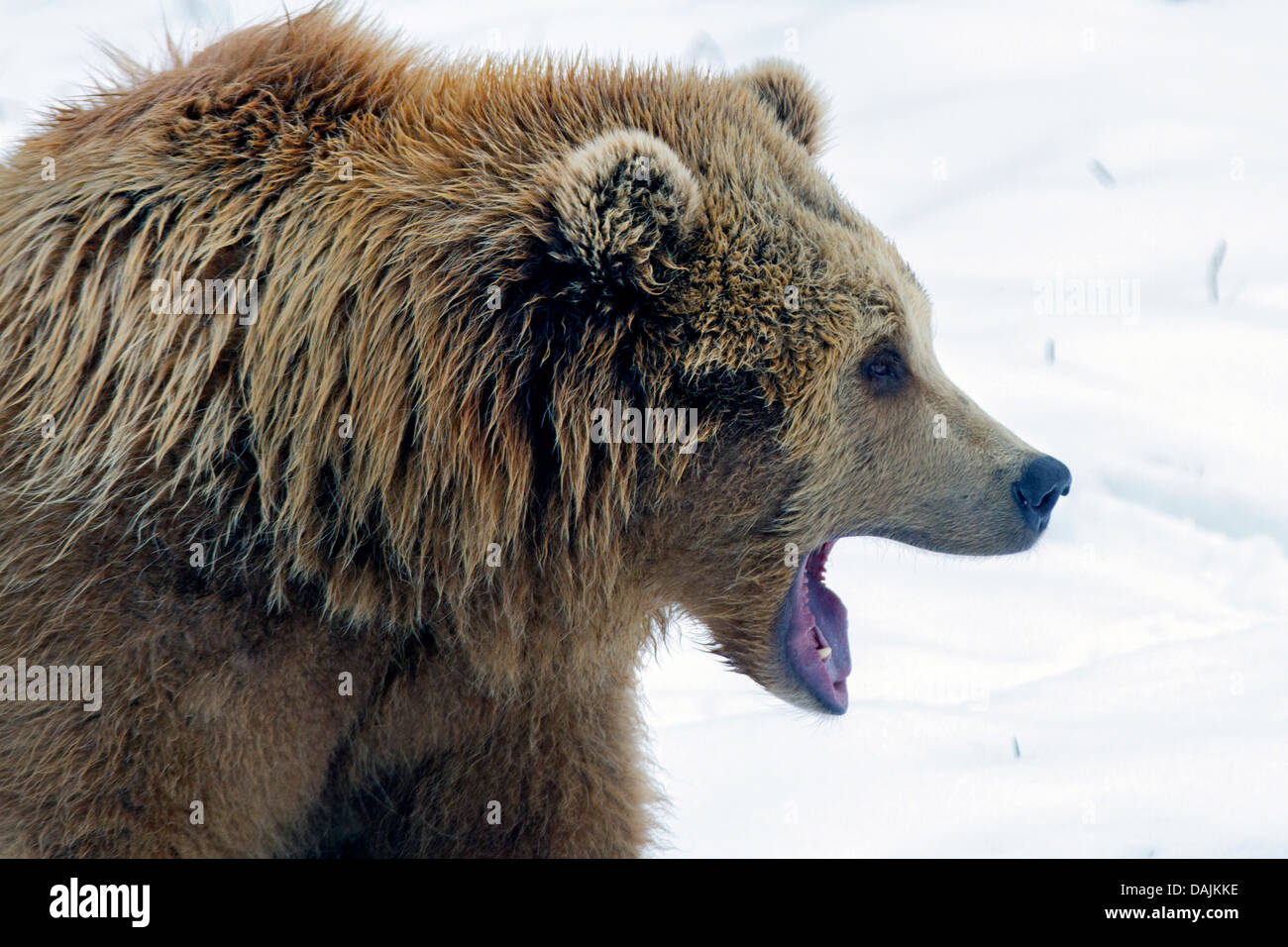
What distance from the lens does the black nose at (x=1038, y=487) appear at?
364 centimetres

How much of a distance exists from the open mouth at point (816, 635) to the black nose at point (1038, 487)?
49 cm

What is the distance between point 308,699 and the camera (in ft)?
10.7

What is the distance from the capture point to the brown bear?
3125mm

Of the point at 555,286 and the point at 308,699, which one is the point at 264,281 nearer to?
the point at 555,286

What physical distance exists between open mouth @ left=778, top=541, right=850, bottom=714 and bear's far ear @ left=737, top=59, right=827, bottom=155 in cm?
116

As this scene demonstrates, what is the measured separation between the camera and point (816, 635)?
3838 mm

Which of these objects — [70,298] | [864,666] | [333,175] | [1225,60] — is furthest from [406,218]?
[1225,60]
